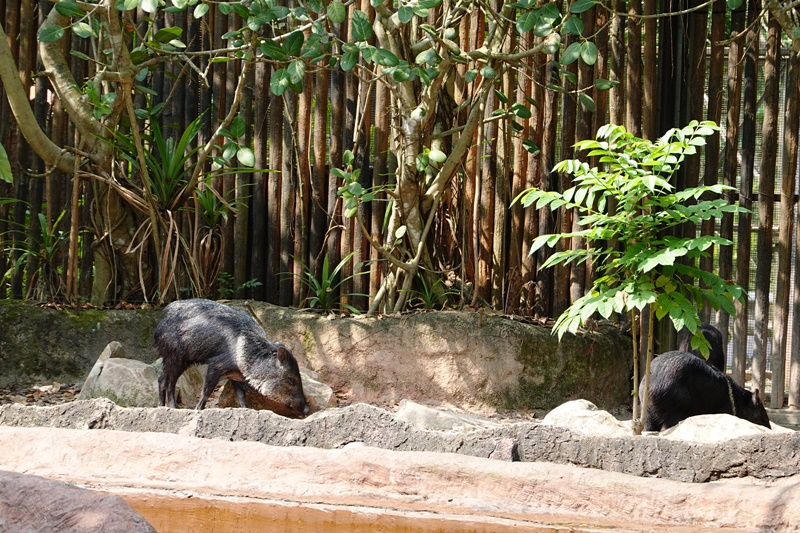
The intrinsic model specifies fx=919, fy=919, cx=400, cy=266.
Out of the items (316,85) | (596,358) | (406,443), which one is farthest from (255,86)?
(406,443)

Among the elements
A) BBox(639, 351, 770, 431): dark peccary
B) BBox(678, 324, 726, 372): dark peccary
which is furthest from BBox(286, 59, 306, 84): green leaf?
BBox(678, 324, 726, 372): dark peccary

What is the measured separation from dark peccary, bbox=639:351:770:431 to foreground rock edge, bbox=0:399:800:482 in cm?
145

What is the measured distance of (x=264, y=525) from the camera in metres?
3.11

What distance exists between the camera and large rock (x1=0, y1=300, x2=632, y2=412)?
5.85 metres

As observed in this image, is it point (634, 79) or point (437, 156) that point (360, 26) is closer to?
point (437, 156)

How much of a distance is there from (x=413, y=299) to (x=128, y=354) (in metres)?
1.99

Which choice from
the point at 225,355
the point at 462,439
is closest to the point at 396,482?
the point at 462,439

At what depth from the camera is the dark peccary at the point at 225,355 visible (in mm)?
4957

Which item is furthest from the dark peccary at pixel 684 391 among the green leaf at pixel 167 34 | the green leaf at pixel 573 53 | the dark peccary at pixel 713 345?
the green leaf at pixel 167 34

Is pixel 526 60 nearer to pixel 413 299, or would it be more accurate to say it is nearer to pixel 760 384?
pixel 413 299

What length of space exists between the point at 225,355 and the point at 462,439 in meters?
1.91

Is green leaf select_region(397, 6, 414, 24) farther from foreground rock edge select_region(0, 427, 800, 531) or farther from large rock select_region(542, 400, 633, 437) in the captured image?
foreground rock edge select_region(0, 427, 800, 531)

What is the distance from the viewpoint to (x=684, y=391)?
4809 mm

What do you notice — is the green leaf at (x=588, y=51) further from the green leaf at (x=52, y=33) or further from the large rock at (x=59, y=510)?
the large rock at (x=59, y=510)
